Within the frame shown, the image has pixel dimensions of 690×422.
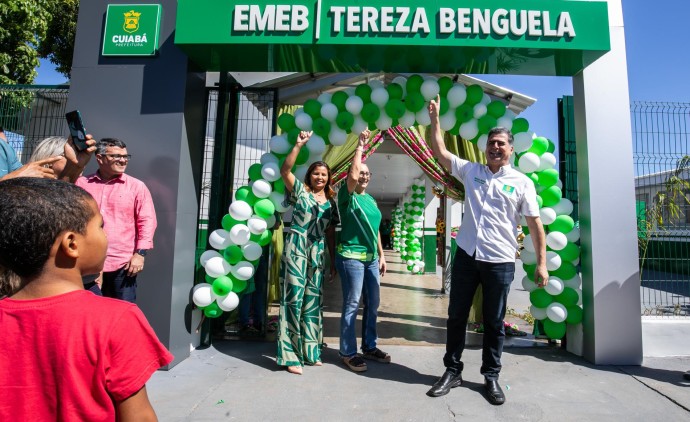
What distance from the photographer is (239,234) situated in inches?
141

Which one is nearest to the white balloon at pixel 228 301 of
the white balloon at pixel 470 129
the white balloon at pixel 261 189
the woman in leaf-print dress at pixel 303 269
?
the woman in leaf-print dress at pixel 303 269

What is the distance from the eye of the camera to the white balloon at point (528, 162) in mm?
3627

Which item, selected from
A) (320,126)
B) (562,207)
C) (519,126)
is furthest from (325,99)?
(562,207)

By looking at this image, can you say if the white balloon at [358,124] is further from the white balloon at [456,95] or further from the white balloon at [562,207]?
the white balloon at [562,207]

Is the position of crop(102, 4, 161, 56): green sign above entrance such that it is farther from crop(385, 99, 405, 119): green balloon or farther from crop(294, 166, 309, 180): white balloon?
crop(385, 99, 405, 119): green balloon

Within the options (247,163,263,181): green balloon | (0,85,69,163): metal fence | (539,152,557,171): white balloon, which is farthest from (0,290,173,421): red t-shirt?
(0,85,69,163): metal fence

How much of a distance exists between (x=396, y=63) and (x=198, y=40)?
1674 millimetres

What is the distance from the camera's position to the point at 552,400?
2.81 metres

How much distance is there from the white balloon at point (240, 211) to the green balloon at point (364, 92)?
1.47 m

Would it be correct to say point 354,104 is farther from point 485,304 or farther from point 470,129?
point 485,304

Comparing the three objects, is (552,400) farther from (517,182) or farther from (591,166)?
(591,166)

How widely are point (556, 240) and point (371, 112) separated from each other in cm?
Answer: 201

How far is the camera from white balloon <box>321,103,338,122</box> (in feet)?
12.6

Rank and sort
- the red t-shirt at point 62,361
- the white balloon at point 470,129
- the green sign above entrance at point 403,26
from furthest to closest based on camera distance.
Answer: the white balloon at point 470,129
the green sign above entrance at point 403,26
the red t-shirt at point 62,361
